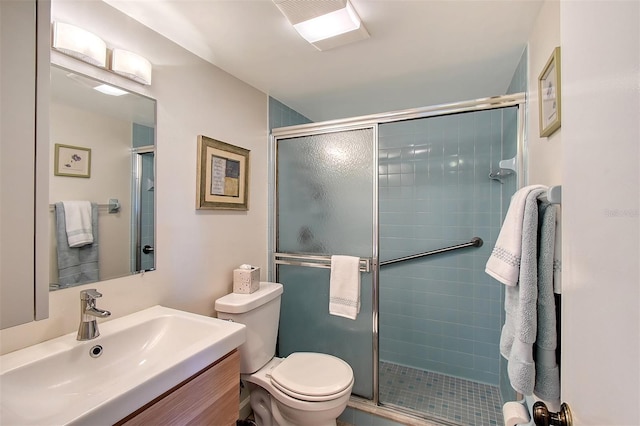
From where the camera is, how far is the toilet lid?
1429mm

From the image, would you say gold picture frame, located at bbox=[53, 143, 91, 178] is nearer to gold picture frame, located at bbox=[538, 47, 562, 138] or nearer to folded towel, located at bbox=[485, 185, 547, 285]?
folded towel, located at bbox=[485, 185, 547, 285]

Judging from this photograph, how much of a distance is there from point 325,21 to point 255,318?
A: 1547 mm

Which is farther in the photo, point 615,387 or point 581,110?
point 581,110

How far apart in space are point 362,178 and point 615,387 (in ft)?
5.14

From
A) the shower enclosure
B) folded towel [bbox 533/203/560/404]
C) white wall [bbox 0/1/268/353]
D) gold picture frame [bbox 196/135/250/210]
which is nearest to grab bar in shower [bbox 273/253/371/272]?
the shower enclosure

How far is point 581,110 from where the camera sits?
46cm

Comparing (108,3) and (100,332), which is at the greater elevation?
(108,3)

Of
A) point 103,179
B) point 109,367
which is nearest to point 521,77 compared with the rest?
point 103,179

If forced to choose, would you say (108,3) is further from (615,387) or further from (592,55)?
(615,387)

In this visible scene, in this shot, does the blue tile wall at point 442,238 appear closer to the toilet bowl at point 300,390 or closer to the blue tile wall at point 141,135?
the toilet bowl at point 300,390

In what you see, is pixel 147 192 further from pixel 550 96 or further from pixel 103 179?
pixel 550 96

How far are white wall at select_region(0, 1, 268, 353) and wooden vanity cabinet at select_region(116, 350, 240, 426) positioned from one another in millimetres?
532

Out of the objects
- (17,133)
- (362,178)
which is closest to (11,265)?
(17,133)

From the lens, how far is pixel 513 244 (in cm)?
101
